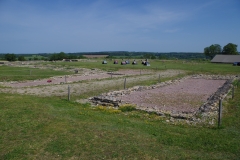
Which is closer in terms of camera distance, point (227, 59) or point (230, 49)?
point (227, 59)

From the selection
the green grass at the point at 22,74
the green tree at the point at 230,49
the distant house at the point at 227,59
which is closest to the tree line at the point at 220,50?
the green tree at the point at 230,49

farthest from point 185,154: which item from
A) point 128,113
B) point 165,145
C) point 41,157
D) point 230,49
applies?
point 230,49

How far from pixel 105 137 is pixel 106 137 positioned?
4cm

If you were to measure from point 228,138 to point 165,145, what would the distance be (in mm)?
2590

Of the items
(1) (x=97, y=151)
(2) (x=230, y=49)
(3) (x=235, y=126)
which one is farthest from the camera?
(2) (x=230, y=49)

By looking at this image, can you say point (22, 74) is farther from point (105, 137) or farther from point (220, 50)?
point (220, 50)

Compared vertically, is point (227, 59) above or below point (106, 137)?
above

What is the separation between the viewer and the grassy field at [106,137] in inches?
261

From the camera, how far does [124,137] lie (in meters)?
7.90

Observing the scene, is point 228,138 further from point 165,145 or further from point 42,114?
point 42,114

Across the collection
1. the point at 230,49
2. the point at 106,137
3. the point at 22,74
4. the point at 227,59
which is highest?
the point at 230,49

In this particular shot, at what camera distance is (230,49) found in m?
103

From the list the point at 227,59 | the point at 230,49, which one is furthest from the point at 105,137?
the point at 230,49

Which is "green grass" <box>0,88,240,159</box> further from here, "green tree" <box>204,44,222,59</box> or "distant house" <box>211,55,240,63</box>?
"green tree" <box>204,44,222,59</box>
